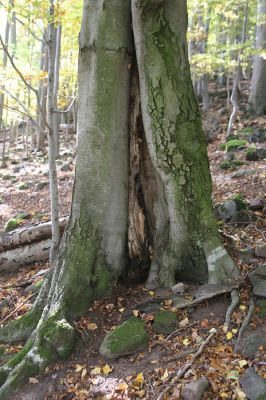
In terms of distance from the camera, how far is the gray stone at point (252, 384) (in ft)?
9.36

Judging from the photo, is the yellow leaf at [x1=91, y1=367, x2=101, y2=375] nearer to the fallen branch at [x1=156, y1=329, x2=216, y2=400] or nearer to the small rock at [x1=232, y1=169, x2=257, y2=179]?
the fallen branch at [x1=156, y1=329, x2=216, y2=400]

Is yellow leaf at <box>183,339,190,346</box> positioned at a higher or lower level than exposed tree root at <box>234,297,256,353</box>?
lower

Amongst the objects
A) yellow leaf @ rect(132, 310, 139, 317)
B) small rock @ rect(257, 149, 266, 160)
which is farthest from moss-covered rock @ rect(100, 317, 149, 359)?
small rock @ rect(257, 149, 266, 160)

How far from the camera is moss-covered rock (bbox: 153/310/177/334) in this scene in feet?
12.8

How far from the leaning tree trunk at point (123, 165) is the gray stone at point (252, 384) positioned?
127 centimetres

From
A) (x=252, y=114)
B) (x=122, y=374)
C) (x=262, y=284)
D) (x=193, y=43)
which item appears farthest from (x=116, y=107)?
(x=193, y=43)

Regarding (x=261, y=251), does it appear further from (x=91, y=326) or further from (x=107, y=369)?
A: (x=107, y=369)

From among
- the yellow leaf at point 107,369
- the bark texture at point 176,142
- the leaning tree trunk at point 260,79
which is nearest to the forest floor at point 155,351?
the yellow leaf at point 107,369

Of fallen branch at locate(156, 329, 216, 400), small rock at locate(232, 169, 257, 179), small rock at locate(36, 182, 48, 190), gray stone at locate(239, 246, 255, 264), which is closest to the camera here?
fallen branch at locate(156, 329, 216, 400)

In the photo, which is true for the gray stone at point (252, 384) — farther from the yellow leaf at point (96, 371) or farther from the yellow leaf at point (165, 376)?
the yellow leaf at point (96, 371)

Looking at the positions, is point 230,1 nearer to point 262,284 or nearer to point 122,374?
point 262,284

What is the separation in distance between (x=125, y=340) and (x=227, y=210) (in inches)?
117

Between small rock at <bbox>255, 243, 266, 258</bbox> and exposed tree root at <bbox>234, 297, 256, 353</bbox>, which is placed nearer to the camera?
exposed tree root at <bbox>234, 297, 256, 353</bbox>

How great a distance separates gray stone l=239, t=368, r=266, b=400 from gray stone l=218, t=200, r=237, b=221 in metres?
3.11
